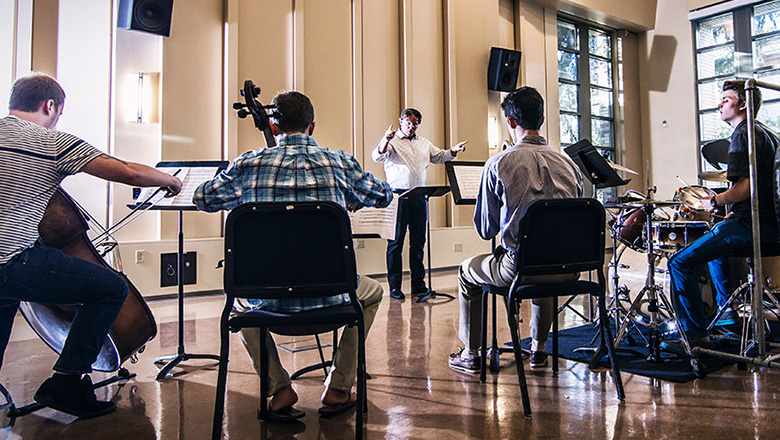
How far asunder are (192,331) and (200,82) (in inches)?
101

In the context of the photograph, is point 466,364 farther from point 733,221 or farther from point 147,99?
point 147,99

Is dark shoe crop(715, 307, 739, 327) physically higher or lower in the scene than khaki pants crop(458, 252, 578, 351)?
lower

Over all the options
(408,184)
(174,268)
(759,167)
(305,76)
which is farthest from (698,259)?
(305,76)

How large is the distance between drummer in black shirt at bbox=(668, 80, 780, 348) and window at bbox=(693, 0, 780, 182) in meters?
6.18

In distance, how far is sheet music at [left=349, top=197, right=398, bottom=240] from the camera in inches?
110

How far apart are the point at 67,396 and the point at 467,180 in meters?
3.01

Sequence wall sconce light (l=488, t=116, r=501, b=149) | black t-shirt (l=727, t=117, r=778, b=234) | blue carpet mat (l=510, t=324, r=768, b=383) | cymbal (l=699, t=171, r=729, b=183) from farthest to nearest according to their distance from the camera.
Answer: wall sconce light (l=488, t=116, r=501, b=149) → cymbal (l=699, t=171, r=729, b=183) → black t-shirt (l=727, t=117, r=778, b=234) → blue carpet mat (l=510, t=324, r=768, b=383)

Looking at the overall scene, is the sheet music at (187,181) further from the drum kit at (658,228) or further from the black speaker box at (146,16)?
the black speaker box at (146,16)

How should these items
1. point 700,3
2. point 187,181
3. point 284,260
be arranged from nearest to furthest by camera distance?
point 284,260
point 187,181
point 700,3

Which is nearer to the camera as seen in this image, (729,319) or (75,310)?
(75,310)

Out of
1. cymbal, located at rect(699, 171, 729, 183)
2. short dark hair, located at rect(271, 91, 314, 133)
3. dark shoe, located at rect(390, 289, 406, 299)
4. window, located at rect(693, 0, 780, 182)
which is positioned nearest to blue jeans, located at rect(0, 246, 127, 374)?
short dark hair, located at rect(271, 91, 314, 133)

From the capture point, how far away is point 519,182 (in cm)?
231

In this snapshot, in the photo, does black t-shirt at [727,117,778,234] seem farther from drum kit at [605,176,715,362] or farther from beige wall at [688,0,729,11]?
beige wall at [688,0,729,11]

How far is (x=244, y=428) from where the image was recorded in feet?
6.39
